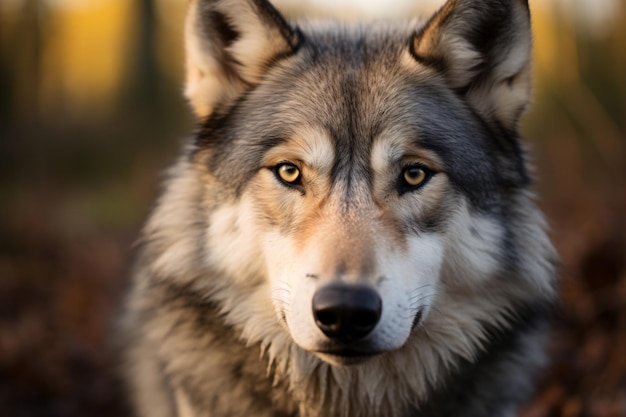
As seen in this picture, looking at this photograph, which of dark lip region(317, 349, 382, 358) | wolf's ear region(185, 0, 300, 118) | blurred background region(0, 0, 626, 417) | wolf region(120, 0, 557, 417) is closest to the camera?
dark lip region(317, 349, 382, 358)

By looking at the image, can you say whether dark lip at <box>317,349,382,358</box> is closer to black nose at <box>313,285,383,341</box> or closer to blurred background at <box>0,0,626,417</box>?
black nose at <box>313,285,383,341</box>

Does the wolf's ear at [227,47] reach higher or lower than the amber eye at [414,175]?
higher

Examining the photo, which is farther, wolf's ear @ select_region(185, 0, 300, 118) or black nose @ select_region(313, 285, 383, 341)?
wolf's ear @ select_region(185, 0, 300, 118)

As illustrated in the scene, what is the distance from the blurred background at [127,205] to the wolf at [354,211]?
2.73 feet

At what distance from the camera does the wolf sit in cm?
304

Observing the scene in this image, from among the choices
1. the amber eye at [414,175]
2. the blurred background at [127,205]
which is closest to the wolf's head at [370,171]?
the amber eye at [414,175]

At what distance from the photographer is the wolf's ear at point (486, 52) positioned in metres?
3.26

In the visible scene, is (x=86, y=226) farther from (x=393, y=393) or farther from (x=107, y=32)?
(x=107, y=32)

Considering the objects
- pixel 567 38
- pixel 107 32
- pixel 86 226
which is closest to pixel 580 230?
pixel 567 38

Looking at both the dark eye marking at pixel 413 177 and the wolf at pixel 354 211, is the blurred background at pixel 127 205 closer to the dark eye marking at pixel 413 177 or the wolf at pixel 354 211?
the wolf at pixel 354 211

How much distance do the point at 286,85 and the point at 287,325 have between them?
1.19m

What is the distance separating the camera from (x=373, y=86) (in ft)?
10.5

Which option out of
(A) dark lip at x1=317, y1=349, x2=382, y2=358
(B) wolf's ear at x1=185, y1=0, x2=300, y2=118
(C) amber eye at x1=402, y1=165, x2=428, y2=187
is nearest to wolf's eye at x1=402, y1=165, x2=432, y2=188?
(C) amber eye at x1=402, y1=165, x2=428, y2=187

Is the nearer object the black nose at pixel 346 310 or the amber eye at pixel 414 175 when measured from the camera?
the black nose at pixel 346 310
